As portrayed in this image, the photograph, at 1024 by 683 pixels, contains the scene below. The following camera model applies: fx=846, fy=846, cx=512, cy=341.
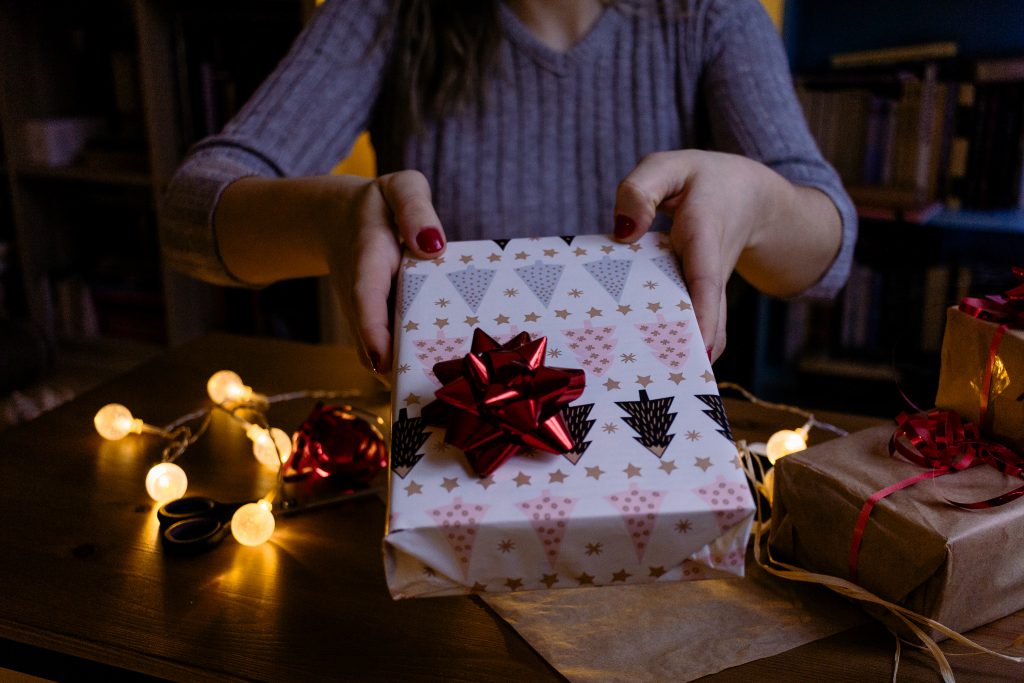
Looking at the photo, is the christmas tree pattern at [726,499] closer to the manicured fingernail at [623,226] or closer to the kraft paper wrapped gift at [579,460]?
the kraft paper wrapped gift at [579,460]

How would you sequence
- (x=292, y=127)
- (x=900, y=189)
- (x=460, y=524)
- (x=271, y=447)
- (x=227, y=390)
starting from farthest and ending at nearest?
(x=900, y=189)
(x=292, y=127)
(x=227, y=390)
(x=271, y=447)
(x=460, y=524)

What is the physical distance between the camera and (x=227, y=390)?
90 cm

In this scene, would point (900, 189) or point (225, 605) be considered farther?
point (900, 189)

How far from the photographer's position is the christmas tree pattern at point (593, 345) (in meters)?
0.57

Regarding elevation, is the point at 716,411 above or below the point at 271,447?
above

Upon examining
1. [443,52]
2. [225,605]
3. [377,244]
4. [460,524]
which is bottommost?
[225,605]

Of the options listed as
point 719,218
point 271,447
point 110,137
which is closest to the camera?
point 719,218

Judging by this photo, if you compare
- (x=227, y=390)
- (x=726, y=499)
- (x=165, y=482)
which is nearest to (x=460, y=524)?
(x=726, y=499)

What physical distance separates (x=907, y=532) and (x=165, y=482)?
0.58 metres

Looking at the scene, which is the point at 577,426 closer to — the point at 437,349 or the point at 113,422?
the point at 437,349

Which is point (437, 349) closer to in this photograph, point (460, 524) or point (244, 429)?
point (460, 524)

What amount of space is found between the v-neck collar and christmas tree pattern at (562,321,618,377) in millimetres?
585

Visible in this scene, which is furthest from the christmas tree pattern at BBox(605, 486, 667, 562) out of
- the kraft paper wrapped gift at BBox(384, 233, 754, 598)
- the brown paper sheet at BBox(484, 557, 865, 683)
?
the brown paper sheet at BBox(484, 557, 865, 683)

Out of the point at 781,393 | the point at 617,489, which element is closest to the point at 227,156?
the point at 617,489
